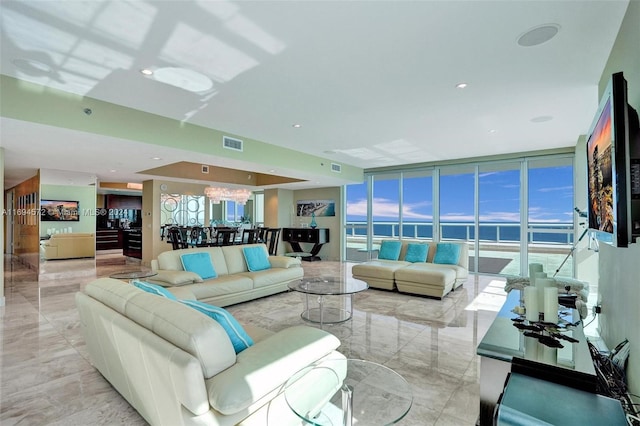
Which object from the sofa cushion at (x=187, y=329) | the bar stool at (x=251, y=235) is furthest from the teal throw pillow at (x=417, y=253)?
the sofa cushion at (x=187, y=329)

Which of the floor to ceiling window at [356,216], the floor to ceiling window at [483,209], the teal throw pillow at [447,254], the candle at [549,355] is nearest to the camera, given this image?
the candle at [549,355]

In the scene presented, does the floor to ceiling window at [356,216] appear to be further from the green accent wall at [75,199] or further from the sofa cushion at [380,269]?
the green accent wall at [75,199]

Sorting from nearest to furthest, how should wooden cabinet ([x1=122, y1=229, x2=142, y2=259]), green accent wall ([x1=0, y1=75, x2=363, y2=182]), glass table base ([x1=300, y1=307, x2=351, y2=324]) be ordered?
green accent wall ([x1=0, y1=75, x2=363, y2=182])
glass table base ([x1=300, y1=307, x2=351, y2=324])
wooden cabinet ([x1=122, y1=229, x2=142, y2=259])

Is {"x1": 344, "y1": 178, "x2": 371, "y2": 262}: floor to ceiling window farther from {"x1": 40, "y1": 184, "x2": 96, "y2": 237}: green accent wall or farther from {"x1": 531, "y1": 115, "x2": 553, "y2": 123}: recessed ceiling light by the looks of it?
{"x1": 40, "y1": 184, "x2": 96, "y2": 237}: green accent wall

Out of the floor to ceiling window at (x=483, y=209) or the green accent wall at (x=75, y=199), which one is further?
the green accent wall at (x=75, y=199)

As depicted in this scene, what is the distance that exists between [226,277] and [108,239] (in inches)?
353

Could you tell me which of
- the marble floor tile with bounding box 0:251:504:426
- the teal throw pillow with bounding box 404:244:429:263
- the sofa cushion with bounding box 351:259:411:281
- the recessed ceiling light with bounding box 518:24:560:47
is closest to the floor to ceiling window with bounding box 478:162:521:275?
the marble floor tile with bounding box 0:251:504:426

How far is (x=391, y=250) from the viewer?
632 cm

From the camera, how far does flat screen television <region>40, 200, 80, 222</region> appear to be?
727cm

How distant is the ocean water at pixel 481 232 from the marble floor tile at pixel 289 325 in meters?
1.85

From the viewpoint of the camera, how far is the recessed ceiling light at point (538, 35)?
2375mm

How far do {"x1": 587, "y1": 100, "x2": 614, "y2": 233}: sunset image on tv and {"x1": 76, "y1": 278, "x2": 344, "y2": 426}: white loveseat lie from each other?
187cm

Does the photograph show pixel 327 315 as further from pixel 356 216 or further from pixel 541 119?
pixel 356 216

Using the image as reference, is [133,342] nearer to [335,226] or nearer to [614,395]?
[614,395]
